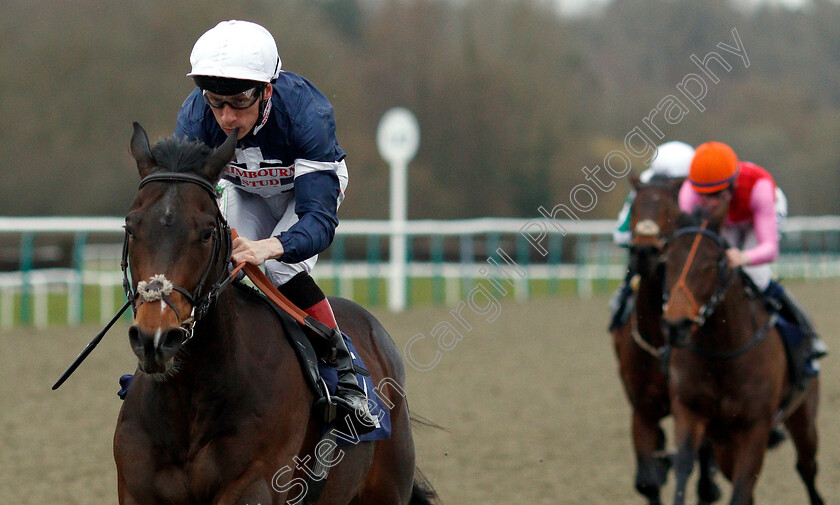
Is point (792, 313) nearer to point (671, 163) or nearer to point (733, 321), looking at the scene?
point (733, 321)

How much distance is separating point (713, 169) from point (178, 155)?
11.6 ft

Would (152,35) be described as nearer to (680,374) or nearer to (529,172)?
(529,172)

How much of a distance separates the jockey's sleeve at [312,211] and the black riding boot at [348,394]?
1.15 ft

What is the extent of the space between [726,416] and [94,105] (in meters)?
→ 19.0

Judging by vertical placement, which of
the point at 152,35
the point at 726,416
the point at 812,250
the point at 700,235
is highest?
the point at 152,35

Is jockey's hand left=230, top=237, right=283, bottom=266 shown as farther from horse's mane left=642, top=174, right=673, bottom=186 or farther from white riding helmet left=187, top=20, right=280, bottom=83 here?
horse's mane left=642, top=174, right=673, bottom=186

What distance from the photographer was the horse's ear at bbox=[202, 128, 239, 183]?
271 cm

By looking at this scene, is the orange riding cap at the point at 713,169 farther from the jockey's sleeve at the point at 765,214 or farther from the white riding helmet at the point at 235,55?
the white riding helmet at the point at 235,55

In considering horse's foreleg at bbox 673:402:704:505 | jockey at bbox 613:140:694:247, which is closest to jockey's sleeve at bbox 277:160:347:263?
horse's foreleg at bbox 673:402:704:505

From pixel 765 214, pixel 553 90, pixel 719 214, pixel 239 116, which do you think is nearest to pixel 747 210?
pixel 765 214

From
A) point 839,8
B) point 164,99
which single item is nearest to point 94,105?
point 164,99

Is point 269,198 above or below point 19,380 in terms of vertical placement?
above

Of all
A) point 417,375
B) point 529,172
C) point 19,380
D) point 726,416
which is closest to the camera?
point 726,416

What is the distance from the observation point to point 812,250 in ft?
72.8
